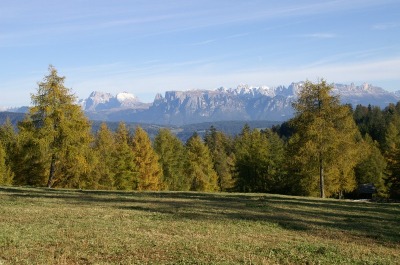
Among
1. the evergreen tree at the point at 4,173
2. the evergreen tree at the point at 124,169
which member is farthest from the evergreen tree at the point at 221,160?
the evergreen tree at the point at 4,173

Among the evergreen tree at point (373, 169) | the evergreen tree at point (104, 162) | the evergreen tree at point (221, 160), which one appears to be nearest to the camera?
the evergreen tree at point (104, 162)

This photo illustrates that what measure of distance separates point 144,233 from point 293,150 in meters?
31.2

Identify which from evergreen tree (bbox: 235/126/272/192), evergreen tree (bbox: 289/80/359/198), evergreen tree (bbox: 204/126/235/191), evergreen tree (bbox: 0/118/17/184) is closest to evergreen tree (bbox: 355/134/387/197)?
evergreen tree (bbox: 235/126/272/192)

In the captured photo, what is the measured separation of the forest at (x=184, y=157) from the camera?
142 feet

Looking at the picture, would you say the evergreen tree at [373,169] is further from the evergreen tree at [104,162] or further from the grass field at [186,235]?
the grass field at [186,235]

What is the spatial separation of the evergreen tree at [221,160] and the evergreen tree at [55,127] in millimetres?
44781

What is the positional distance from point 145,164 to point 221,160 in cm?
3681

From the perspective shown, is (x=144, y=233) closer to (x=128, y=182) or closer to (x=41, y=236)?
(x=41, y=236)

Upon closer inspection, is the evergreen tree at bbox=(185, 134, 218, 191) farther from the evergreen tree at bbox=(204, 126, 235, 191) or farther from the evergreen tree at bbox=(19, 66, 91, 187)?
the evergreen tree at bbox=(19, 66, 91, 187)

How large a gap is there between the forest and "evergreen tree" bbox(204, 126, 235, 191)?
31 cm

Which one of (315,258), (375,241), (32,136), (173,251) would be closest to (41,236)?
(173,251)

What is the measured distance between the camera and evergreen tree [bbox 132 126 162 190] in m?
62.7

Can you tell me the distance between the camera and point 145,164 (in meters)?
63.3

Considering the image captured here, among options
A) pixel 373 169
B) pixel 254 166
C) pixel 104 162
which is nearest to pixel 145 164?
pixel 104 162
